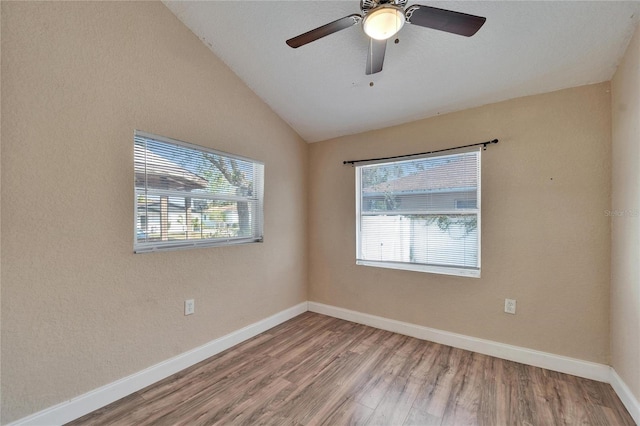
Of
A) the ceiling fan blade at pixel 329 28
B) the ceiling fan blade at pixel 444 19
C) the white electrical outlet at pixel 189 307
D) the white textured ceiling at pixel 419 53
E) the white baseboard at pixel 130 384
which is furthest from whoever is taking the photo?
the white electrical outlet at pixel 189 307

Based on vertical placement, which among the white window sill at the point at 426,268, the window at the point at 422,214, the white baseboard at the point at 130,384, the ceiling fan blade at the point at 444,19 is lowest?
the white baseboard at the point at 130,384

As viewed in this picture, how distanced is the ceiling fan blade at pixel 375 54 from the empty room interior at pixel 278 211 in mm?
15

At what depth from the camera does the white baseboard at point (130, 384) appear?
1584 millimetres

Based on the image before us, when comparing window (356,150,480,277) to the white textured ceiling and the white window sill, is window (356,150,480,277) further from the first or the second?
the white textured ceiling

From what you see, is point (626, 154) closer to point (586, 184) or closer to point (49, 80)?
point (586, 184)

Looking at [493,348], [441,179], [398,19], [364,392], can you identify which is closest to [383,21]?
[398,19]

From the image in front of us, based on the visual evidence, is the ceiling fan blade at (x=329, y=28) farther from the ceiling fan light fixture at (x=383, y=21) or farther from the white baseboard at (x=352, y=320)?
the white baseboard at (x=352, y=320)

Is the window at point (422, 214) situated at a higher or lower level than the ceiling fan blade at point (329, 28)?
lower

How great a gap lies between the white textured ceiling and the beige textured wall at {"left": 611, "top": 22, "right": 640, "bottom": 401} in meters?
0.24

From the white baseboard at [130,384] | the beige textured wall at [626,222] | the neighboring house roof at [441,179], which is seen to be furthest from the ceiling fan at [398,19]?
the white baseboard at [130,384]

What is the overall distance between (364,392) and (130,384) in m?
1.67

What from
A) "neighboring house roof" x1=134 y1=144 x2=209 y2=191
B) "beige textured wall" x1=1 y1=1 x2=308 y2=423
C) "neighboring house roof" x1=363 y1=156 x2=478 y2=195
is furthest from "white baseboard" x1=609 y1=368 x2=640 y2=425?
"neighboring house roof" x1=134 y1=144 x2=209 y2=191

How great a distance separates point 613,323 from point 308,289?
2856 mm

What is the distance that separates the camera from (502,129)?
7.85 feet
